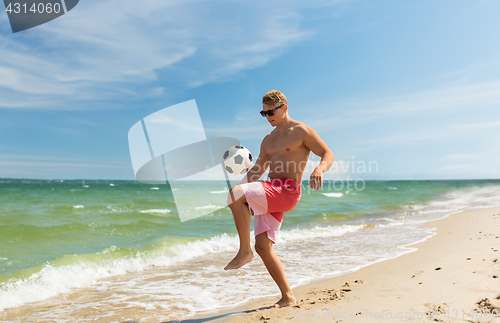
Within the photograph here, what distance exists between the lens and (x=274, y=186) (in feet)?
11.2

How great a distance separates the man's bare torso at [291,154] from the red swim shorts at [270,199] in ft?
0.31

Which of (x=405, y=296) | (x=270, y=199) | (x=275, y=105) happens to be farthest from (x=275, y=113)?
(x=405, y=296)

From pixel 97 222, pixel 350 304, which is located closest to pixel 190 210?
pixel 97 222

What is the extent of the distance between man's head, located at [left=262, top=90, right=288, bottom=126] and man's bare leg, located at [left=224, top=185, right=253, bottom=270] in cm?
95

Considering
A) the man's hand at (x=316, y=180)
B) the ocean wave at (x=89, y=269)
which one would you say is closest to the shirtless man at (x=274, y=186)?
the man's hand at (x=316, y=180)

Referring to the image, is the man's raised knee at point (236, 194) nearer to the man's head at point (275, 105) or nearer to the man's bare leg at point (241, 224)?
the man's bare leg at point (241, 224)

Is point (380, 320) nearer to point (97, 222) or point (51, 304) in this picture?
point (51, 304)

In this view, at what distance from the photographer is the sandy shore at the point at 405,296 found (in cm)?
283

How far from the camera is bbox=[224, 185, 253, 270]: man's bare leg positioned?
130 inches

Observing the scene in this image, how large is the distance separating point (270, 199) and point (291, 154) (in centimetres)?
58

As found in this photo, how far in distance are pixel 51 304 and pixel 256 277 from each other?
3.17m

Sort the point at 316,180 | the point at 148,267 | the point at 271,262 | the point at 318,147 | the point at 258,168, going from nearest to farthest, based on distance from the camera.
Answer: the point at 316,180 < the point at 318,147 < the point at 271,262 < the point at 258,168 < the point at 148,267

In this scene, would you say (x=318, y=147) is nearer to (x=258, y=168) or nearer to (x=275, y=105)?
(x=275, y=105)

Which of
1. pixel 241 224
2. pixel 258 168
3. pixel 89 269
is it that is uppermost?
pixel 258 168
